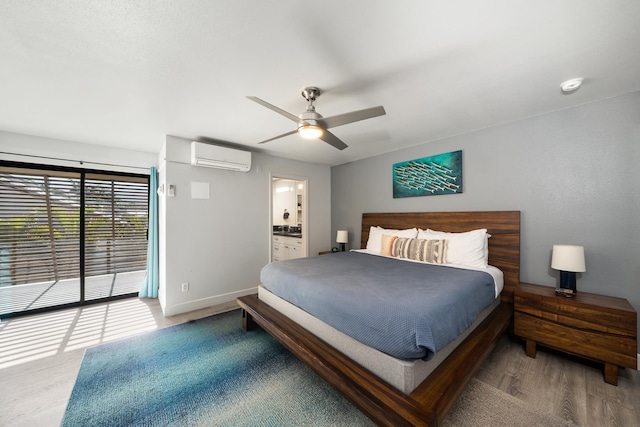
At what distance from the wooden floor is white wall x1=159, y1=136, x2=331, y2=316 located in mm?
593

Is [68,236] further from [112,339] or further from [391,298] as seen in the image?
[391,298]

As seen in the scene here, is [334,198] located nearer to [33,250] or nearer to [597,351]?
[597,351]

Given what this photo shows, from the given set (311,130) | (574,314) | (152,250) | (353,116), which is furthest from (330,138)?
(152,250)

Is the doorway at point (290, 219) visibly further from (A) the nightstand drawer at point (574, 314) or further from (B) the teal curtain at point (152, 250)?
(A) the nightstand drawer at point (574, 314)

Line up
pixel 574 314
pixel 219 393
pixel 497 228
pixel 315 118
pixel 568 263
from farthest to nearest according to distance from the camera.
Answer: pixel 497 228
pixel 568 263
pixel 574 314
pixel 315 118
pixel 219 393

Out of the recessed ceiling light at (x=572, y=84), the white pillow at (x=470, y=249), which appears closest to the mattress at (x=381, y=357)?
the white pillow at (x=470, y=249)

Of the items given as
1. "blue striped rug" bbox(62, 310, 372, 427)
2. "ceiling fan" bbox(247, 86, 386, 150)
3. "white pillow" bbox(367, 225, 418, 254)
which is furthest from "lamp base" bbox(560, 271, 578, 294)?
→ "ceiling fan" bbox(247, 86, 386, 150)

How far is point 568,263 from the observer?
2123 millimetres

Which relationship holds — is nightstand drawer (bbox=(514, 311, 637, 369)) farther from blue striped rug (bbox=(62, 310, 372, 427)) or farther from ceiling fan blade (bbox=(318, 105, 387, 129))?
ceiling fan blade (bbox=(318, 105, 387, 129))

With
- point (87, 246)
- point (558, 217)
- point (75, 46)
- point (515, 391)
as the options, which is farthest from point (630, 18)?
point (87, 246)

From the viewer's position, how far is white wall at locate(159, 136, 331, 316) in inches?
123

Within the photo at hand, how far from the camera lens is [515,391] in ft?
5.77

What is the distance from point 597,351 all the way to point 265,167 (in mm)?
4302

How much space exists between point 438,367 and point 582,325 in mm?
1512
